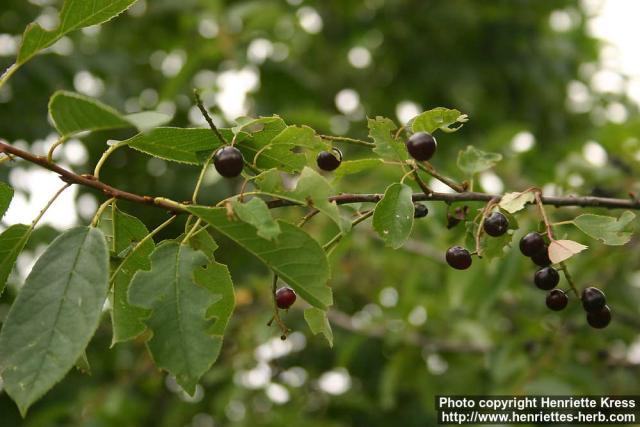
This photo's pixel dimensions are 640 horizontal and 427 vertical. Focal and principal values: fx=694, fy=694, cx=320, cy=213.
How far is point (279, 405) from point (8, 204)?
3.29m

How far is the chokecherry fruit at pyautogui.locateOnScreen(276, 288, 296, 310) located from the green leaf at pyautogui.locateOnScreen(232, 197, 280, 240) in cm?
30

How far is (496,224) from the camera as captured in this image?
4.58 ft

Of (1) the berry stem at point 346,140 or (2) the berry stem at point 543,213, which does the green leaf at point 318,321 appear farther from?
(2) the berry stem at point 543,213

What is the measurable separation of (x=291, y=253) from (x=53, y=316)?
0.41 meters

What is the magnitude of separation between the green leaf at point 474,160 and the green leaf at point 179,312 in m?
0.74

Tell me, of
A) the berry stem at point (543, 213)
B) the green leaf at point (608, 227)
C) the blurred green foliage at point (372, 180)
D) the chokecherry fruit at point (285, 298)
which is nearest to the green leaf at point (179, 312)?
the chokecherry fruit at point (285, 298)

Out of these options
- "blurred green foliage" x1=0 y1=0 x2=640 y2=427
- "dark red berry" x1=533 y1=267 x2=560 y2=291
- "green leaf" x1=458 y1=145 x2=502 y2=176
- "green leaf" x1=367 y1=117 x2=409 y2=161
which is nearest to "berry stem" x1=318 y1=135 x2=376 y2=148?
"green leaf" x1=367 y1=117 x2=409 y2=161

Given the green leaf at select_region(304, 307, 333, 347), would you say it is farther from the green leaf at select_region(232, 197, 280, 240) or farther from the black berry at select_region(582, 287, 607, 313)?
the black berry at select_region(582, 287, 607, 313)

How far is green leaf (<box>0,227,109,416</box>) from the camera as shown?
110 centimetres

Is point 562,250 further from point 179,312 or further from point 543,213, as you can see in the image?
point 179,312

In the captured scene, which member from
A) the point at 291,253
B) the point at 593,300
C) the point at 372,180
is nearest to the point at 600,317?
the point at 593,300

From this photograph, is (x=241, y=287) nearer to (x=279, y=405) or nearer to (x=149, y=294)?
(x=279, y=405)

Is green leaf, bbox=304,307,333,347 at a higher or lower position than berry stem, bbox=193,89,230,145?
lower

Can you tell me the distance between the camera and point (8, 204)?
4.47ft
